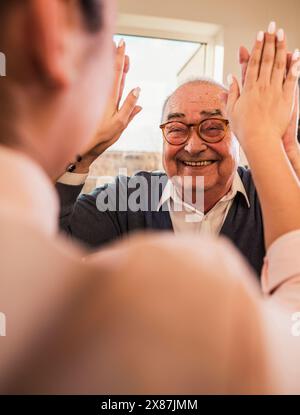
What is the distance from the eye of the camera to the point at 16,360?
7.6 inches

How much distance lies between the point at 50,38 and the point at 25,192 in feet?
0.27

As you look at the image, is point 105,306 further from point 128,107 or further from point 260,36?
point 128,107

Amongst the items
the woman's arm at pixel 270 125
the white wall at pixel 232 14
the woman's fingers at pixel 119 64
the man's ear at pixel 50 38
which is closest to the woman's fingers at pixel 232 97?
the woman's arm at pixel 270 125

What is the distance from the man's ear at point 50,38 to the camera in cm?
21

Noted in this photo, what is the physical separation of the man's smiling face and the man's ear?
1136mm

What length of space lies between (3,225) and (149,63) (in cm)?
231

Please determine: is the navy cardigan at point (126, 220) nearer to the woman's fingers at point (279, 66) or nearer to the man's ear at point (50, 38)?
the woman's fingers at point (279, 66)

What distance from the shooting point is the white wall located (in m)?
2.29

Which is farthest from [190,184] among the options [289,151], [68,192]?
[289,151]

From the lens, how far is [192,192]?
4.64 ft

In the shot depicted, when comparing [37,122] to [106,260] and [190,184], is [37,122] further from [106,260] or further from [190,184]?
[190,184]

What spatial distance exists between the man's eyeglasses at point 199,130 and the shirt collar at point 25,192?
3.79 ft

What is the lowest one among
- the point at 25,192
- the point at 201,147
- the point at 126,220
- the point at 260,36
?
the point at 126,220

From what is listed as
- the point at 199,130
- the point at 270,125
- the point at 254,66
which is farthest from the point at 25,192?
the point at 199,130
